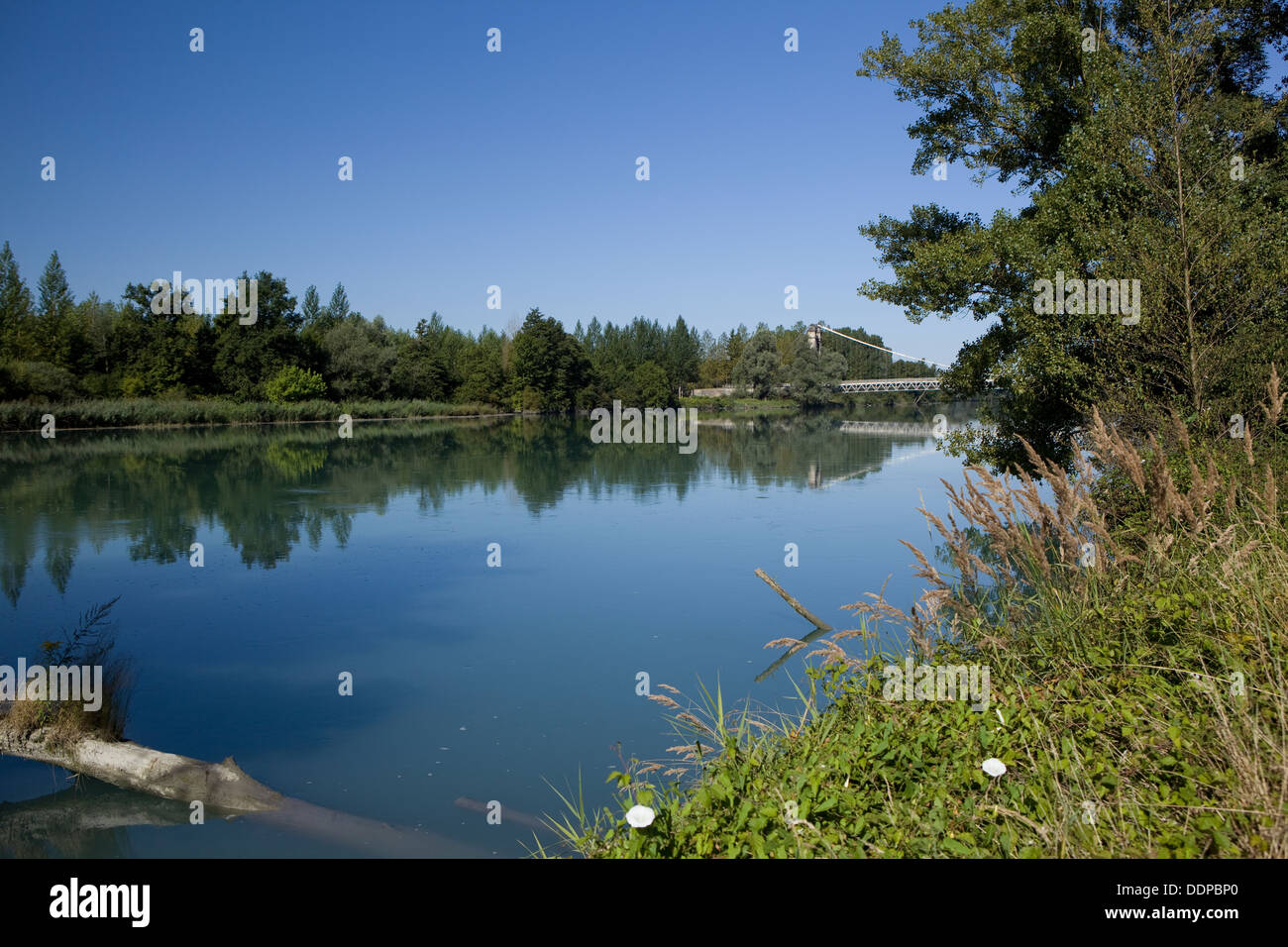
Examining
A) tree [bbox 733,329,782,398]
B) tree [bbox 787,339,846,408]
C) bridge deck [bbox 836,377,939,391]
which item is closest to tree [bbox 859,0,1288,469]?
bridge deck [bbox 836,377,939,391]

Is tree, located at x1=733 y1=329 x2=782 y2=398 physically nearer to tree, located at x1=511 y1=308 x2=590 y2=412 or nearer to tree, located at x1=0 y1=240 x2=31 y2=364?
tree, located at x1=511 y1=308 x2=590 y2=412

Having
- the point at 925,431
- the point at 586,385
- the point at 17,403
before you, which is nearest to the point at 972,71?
the point at 925,431

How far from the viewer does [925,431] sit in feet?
152

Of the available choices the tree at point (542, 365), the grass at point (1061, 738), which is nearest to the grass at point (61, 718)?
the grass at point (1061, 738)

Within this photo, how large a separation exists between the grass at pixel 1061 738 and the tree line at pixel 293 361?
51165 millimetres

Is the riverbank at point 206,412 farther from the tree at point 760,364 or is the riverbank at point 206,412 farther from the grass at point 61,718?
the grass at point 61,718

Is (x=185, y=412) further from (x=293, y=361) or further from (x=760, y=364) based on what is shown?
(x=760, y=364)

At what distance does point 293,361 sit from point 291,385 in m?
2.32

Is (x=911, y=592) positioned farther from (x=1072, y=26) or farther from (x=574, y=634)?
(x=1072, y=26)

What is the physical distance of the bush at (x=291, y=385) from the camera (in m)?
55.8

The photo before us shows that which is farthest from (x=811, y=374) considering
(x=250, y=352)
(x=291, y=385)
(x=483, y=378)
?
(x=250, y=352)

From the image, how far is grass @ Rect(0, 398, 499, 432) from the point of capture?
134ft

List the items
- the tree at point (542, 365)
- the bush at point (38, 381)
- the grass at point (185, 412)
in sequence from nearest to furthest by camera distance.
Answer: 1. the grass at point (185, 412)
2. the bush at point (38, 381)
3. the tree at point (542, 365)

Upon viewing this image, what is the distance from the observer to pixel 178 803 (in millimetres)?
5703
